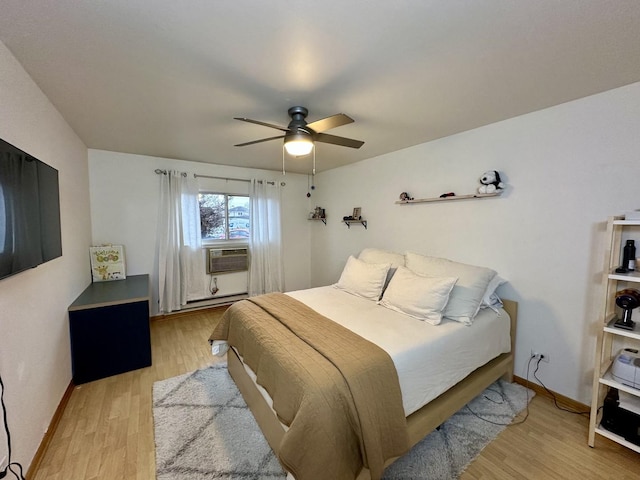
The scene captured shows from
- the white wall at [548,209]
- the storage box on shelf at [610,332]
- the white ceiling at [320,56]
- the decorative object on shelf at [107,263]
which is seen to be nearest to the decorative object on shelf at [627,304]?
the storage box on shelf at [610,332]

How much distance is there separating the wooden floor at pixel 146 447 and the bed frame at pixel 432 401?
28 cm

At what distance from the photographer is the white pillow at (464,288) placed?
2027mm

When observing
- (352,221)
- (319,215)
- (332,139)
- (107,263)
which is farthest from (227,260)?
(332,139)

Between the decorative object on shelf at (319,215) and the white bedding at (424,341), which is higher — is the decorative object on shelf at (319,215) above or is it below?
above

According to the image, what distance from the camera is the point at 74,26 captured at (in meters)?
1.19

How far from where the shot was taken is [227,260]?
13.4ft

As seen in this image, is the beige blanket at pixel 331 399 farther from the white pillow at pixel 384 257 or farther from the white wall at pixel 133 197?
→ the white wall at pixel 133 197

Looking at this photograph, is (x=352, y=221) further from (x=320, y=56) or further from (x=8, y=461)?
(x=8, y=461)

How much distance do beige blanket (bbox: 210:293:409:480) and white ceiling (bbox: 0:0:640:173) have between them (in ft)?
5.39

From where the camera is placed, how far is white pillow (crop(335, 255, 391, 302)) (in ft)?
8.38

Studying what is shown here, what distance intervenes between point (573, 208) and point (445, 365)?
5.02 ft

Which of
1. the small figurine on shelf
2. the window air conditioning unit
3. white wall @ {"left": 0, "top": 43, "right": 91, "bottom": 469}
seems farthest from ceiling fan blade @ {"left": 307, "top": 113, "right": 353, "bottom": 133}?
the window air conditioning unit

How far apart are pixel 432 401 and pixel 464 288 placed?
902 millimetres

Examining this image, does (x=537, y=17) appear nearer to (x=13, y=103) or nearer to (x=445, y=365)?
(x=445, y=365)
